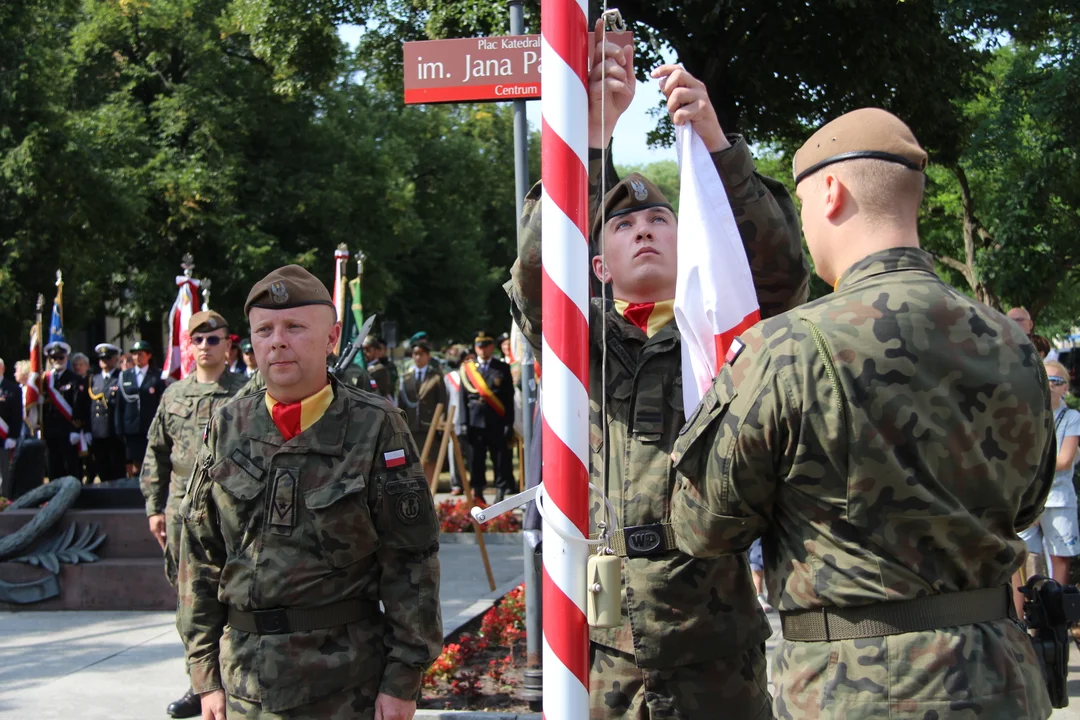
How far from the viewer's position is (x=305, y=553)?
3.55 meters

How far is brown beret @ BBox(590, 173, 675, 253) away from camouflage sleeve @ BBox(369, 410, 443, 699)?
38.2 inches

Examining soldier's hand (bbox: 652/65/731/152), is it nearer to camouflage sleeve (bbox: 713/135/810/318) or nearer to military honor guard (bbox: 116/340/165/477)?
camouflage sleeve (bbox: 713/135/810/318)

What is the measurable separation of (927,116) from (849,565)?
40.0 ft

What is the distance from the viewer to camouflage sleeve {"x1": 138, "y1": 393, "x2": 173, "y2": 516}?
7.31 meters

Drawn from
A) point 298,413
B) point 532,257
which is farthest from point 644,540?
point 298,413

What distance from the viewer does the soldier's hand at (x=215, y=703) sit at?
365 cm

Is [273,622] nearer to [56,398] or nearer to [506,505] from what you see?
[506,505]

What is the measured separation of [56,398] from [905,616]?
17.6 metres

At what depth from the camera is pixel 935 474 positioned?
2.32 m

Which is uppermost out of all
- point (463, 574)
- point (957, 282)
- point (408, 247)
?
point (408, 247)

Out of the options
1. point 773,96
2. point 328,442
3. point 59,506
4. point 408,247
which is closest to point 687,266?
point 328,442

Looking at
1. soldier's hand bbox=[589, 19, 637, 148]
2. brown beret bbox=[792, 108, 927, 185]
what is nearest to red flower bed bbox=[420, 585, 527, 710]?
soldier's hand bbox=[589, 19, 637, 148]

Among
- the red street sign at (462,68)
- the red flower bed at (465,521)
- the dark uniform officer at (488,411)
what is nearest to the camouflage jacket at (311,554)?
the red street sign at (462,68)

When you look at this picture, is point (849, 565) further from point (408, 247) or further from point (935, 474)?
point (408, 247)
